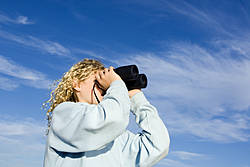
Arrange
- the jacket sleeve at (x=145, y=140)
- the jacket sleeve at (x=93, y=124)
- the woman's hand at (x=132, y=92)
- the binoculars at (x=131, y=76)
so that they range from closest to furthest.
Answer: the jacket sleeve at (x=93, y=124) → the jacket sleeve at (x=145, y=140) → the binoculars at (x=131, y=76) → the woman's hand at (x=132, y=92)

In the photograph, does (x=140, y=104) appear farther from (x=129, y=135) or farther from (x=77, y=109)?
(x=77, y=109)

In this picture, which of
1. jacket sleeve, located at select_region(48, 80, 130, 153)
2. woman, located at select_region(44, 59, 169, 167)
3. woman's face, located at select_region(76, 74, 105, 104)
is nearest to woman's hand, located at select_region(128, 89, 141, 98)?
woman, located at select_region(44, 59, 169, 167)

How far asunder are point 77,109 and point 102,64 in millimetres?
636

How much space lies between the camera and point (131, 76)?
2162 millimetres

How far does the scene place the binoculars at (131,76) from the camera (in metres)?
2.16

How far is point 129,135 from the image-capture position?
7.52 feet

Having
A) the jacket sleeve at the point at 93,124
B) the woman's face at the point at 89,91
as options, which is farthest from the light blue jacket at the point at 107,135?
the woman's face at the point at 89,91

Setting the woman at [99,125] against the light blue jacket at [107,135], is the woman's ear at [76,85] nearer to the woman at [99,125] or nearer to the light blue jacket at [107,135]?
the woman at [99,125]

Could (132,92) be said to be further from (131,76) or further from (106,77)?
(106,77)

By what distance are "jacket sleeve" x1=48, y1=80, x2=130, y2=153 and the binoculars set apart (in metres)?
0.21

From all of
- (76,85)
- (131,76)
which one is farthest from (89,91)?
(131,76)

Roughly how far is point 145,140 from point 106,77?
1.59 feet

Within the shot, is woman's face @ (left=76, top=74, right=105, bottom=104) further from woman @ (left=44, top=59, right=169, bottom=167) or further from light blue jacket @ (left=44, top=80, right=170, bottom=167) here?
light blue jacket @ (left=44, top=80, right=170, bottom=167)

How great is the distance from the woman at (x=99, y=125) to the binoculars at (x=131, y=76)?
0.07m
